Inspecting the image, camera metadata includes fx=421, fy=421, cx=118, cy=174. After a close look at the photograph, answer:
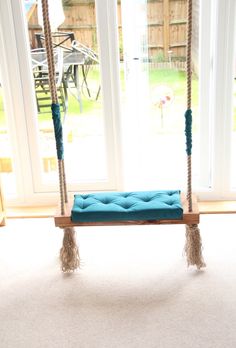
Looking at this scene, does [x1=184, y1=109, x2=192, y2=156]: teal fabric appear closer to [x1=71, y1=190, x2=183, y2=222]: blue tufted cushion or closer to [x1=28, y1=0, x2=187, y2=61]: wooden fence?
[x1=71, y1=190, x2=183, y2=222]: blue tufted cushion

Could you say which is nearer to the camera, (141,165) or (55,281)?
(55,281)

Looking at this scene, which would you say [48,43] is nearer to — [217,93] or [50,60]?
[50,60]

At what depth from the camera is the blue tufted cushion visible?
2.23 m

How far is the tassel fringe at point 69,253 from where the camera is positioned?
7.98 ft

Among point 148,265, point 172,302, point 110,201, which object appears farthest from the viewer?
point 148,265

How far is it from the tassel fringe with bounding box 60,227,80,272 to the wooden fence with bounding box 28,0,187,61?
1.46 m

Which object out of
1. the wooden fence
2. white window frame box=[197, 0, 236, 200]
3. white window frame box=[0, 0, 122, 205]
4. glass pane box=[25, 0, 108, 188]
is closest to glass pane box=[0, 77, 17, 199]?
white window frame box=[0, 0, 122, 205]

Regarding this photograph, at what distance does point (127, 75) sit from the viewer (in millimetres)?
3328

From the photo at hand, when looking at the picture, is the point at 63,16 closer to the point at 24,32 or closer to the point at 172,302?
the point at 24,32

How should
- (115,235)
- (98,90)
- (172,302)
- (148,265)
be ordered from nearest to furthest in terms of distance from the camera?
1. (172,302)
2. (148,265)
3. (115,235)
4. (98,90)

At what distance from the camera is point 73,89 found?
10.8ft

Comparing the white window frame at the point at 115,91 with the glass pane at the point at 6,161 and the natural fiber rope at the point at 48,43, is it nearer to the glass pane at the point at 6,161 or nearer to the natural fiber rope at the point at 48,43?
the glass pane at the point at 6,161

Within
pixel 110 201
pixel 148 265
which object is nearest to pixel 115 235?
pixel 148 265

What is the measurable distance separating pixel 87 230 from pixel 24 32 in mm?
1505
